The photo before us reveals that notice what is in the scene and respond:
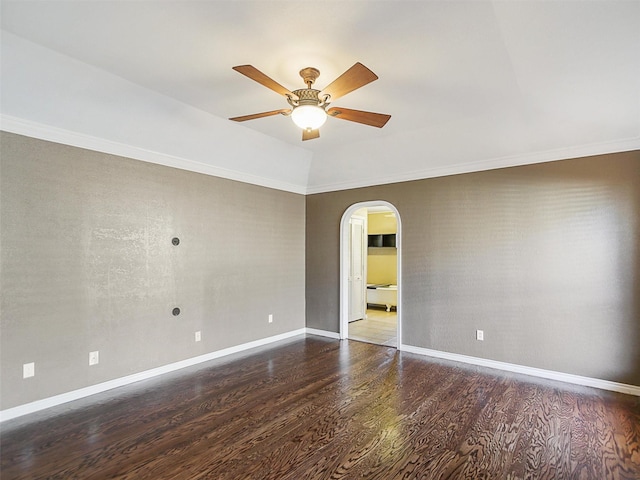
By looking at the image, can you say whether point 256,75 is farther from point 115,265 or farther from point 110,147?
point 115,265

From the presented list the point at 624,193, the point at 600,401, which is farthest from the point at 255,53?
→ the point at 600,401

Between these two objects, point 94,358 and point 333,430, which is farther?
point 94,358

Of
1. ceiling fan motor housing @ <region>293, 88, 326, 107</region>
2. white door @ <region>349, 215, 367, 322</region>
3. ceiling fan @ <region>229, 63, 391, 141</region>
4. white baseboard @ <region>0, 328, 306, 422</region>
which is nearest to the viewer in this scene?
ceiling fan @ <region>229, 63, 391, 141</region>

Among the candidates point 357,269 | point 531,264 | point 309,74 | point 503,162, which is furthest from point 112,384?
point 503,162

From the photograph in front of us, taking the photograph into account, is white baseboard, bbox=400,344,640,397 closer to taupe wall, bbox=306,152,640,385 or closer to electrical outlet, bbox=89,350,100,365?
taupe wall, bbox=306,152,640,385

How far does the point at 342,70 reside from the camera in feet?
9.24

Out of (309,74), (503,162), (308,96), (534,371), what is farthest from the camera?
(503,162)

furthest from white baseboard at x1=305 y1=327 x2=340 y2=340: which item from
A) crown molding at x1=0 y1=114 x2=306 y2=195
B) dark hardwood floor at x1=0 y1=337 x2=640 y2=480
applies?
crown molding at x1=0 y1=114 x2=306 y2=195

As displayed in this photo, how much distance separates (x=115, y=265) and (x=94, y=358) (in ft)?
3.23

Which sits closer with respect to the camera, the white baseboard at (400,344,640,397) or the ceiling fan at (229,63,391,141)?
the ceiling fan at (229,63,391,141)

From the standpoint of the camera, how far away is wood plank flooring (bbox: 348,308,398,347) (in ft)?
18.8

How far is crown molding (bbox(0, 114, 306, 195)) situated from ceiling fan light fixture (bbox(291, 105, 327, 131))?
2.30 meters

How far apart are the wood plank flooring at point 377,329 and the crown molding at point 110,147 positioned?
3.16 m

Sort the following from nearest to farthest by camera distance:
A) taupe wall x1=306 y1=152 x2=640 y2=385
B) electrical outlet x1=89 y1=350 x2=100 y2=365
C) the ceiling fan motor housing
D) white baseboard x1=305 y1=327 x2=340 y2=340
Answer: the ceiling fan motor housing < electrical outlet x1=89 y1=350 x2=100 y2=365 < taupe wall x1=306 y1=152 x2=640 y2=385 < white baseboard x1=305 y1=327 x2=340 y2=340
